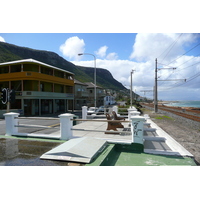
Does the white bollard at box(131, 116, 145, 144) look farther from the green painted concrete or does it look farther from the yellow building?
the yellow building

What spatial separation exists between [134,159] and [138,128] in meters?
1.06

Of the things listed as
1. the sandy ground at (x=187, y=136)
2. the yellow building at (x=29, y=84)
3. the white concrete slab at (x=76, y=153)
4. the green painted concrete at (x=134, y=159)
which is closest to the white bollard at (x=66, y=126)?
the white concrete slab at (x=76, y=153)

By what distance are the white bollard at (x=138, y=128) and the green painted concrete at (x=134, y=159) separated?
15.2 inches

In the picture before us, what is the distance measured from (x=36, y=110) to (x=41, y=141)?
26067 millimetres

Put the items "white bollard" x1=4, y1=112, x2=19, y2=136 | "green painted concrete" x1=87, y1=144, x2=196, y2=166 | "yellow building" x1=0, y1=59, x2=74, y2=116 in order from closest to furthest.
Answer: "green painted concrete" x1=87, y1=144, x2=196, y2=166
"white bollard" x1=4, y1=112, x2=19, y2=136
"yellow building" x1=0, y1=59, x2=74, y2=116

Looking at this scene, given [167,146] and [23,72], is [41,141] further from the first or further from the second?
[23,72]

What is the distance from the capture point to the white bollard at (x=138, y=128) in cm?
550

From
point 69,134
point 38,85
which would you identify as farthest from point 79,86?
point 69,134

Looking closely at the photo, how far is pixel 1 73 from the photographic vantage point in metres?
32.0

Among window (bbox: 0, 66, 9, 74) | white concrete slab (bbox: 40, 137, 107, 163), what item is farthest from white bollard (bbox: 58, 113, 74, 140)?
window (bbox: 0, 66, 9, 74)

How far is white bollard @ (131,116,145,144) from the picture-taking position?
5496 mm

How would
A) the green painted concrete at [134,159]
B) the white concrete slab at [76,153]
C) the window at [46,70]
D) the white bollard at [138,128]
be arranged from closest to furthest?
the white concrete slab at [76,153], the green painted concrete at [134,159], the white bollard at [138,128], the window at [46,70]

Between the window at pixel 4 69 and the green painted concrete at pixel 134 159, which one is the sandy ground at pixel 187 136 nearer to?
the green painted concrete at pixel 134 159

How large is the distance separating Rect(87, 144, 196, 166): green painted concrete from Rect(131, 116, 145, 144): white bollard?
0.38 metres
